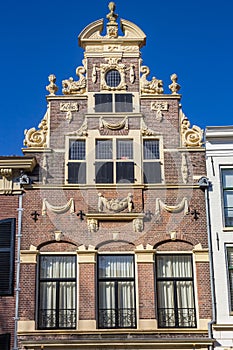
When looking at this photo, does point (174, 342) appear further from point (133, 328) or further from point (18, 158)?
point (18, 158)

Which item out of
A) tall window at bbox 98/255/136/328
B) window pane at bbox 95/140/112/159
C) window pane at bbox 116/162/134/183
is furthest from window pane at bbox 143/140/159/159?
tall window at bbox 98/255/136/328

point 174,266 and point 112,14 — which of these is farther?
point 112,14

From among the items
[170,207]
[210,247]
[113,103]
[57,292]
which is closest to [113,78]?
[113,103]

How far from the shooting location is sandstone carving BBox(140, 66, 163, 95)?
66.3ft

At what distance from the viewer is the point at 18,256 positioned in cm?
1812

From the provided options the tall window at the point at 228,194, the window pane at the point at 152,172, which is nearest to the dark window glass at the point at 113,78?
the window pane at the point at 152,172

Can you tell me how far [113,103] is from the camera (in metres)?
20.0

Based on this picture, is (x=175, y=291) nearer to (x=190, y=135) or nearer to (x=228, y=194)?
(x=228, y=194)

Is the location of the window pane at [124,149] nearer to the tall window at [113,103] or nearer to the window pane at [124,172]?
the window pane at [124,172]

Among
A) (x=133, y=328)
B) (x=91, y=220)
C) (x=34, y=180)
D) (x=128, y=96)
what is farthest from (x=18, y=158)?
(x=133, y=328)

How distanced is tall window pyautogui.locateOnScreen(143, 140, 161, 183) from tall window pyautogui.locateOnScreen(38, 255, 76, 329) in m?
3.63

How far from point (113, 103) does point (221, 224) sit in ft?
17.9

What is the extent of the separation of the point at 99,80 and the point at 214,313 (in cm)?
867

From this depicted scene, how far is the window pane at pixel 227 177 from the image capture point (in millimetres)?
19281
